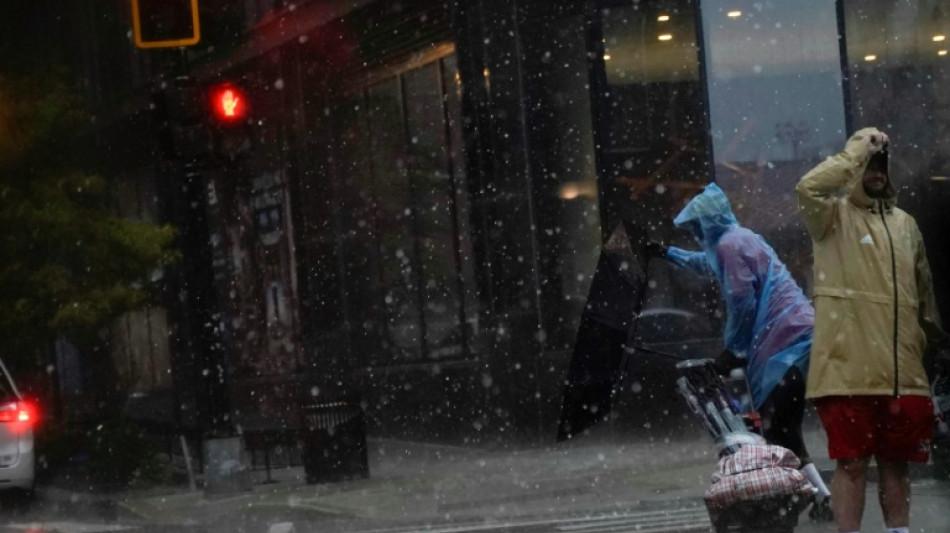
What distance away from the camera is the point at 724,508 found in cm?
580

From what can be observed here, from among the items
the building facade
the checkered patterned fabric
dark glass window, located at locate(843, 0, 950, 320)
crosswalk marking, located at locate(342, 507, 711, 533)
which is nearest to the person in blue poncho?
the checkered patterned fabric

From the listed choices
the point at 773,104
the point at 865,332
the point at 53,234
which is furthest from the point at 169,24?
the point at 865,332

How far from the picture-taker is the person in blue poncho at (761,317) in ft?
24.1

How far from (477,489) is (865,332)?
6162 millimetres

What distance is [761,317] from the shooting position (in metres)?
7.42

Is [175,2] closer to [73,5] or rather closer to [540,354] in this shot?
[540,354]

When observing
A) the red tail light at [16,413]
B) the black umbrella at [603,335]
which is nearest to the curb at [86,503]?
the red tail light at [16,413]

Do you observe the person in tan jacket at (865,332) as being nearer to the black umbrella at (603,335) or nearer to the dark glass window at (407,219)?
the black umbrella at (603,335)

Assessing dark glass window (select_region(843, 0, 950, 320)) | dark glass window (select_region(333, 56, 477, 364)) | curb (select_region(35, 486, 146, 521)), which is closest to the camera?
curb (select_region(35, 486, 146, 521))

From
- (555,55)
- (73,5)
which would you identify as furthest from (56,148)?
(73,5)

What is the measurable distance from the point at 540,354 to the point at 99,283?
5.26 meters

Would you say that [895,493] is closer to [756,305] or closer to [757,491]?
[757,491]

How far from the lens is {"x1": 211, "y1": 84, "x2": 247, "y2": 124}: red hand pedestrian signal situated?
12.2 metres

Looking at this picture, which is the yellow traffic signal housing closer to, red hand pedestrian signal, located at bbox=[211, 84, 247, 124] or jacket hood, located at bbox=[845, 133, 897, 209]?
red hand pedestrian signal, located at bbox=[211, 84, 247, 124]
